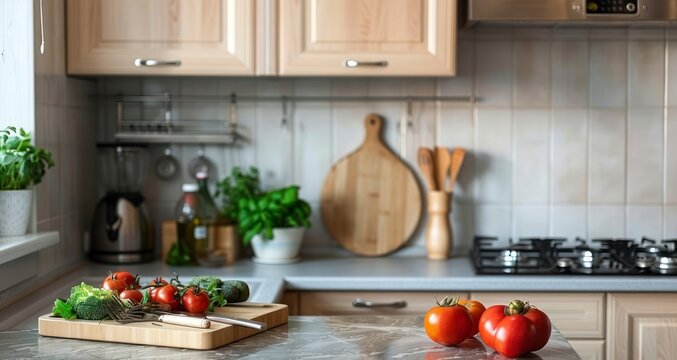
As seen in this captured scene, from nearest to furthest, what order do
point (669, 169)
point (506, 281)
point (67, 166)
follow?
point (506, 281) < point (67, 166) < point (669, 169)

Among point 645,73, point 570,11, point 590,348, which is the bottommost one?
point 590,348

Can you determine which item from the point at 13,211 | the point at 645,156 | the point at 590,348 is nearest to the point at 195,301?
the point at 13,211

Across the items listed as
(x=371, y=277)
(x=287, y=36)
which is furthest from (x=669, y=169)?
(x=287, y=36)

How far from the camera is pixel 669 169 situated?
347cm

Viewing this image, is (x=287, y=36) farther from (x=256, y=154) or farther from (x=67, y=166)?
(x=67, y=166)

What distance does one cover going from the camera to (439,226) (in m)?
3.38

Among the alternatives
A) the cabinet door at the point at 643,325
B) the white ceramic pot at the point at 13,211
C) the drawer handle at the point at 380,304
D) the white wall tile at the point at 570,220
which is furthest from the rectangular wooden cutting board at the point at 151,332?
the white wall tile at the point at 570,220

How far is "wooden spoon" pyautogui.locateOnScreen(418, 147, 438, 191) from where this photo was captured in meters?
3.41

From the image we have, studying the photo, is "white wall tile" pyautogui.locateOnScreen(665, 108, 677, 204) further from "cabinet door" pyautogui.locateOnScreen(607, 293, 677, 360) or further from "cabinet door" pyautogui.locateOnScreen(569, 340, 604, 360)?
"cabinet door" pyautogui.locateOnScreen(569, 340, 604, 360)

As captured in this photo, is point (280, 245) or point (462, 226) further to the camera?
point (462, 226)

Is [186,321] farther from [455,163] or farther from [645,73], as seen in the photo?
[645,73]

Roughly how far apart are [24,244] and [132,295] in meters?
0.66

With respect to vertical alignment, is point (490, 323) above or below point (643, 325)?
above

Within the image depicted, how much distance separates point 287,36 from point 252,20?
0.12 m
